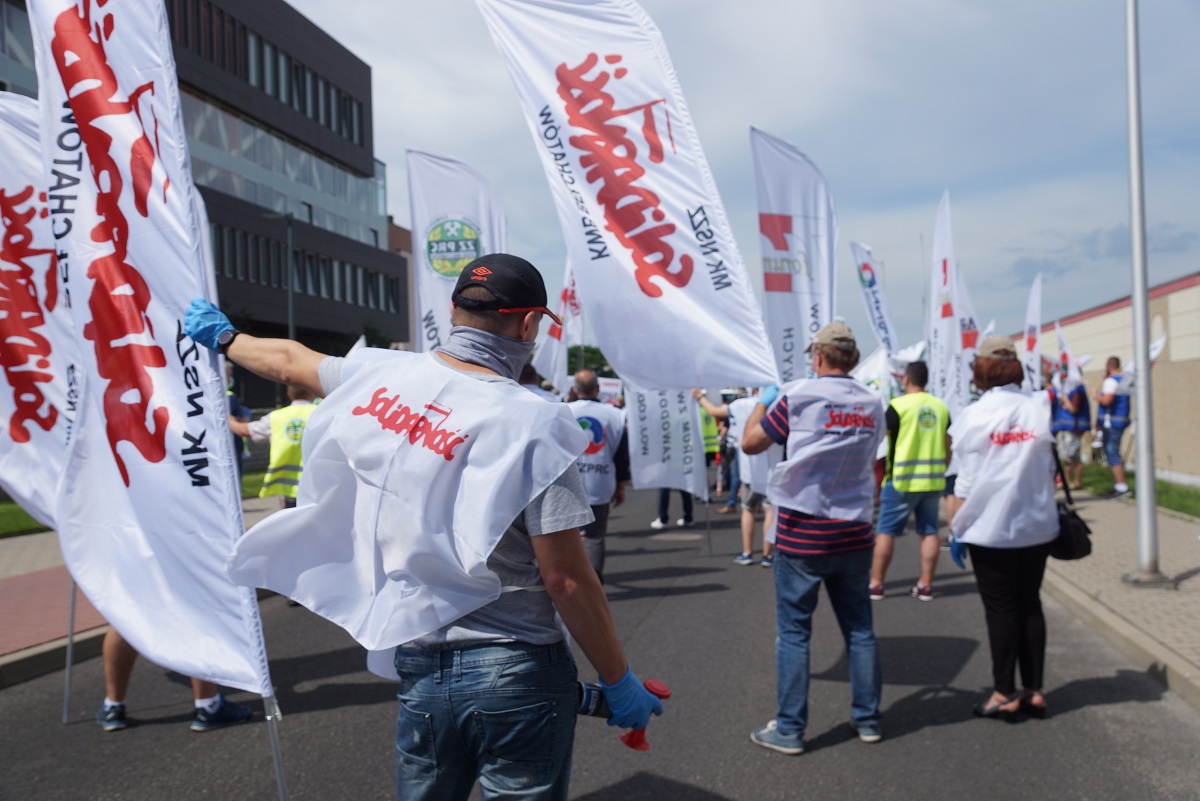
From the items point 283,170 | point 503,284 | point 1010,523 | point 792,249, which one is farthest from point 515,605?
point 283,170

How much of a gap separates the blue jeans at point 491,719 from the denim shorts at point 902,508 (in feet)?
20.2

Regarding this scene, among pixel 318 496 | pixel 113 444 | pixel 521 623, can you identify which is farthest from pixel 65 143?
pixel 521 623

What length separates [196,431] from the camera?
10.3 ft

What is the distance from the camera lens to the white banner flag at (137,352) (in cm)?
308

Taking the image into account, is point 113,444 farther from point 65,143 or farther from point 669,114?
point 669,114

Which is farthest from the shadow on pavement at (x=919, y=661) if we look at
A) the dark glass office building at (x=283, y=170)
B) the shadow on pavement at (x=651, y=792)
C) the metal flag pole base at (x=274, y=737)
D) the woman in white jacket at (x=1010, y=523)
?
the dark glass office building at (x=283, y=170)

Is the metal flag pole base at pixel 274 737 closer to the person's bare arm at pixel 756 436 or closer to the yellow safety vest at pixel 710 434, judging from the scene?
the person's bare arm at pixel 756 436

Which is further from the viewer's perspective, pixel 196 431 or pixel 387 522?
pixel 196 431

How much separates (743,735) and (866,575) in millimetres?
975

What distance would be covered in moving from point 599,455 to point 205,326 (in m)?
4.90

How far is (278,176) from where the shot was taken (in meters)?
43.4

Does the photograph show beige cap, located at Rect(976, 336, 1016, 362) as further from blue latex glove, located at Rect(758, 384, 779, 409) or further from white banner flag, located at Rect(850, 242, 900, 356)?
white banner flag, located at Rect(850, 242, 900, 356)

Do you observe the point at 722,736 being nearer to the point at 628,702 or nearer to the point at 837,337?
the point at 837,337

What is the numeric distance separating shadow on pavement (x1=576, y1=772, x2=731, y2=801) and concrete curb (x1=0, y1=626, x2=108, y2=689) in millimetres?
4003
